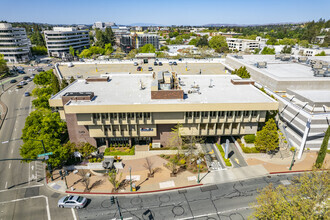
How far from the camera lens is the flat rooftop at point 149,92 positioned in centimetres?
4409

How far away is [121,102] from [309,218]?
35.6 meters

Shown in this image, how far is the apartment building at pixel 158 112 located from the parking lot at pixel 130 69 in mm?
38609

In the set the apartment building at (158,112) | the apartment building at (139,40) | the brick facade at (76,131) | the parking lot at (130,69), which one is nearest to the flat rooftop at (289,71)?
the apartment building at (158,112)

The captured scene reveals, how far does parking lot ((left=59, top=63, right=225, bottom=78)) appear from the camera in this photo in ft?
284

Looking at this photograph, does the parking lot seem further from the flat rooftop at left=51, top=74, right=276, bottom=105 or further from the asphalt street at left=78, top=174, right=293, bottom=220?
the asphalt street at left=78, top=174, right=293, bottom=220

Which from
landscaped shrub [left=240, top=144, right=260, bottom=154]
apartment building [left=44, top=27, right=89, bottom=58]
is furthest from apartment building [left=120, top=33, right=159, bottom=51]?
landscaped shrub [left=240, top=144, right=260, bottom=154]

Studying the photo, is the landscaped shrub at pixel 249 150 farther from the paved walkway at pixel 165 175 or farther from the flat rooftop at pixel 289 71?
the flat rooftop at pixel 289 71

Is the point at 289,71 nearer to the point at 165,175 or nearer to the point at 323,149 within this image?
the point at 323,149

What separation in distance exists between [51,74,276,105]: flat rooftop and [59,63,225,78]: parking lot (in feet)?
85.6

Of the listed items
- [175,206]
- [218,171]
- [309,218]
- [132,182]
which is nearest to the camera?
[309,218]

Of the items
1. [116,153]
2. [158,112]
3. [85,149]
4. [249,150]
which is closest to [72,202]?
[85,149]

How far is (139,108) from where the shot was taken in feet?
135

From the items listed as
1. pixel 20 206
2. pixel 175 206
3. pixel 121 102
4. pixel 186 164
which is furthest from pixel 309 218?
pixel 20 206

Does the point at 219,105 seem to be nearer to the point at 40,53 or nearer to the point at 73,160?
the point at 73,160
